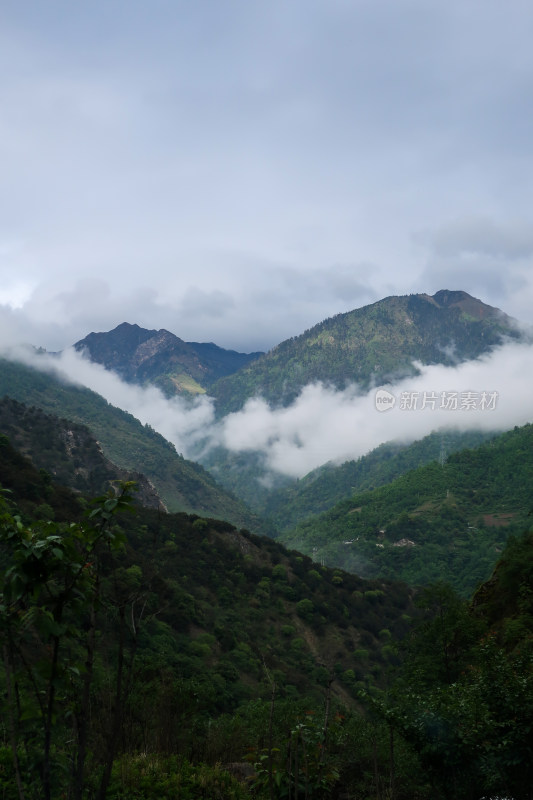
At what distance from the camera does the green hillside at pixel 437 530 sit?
458 ft

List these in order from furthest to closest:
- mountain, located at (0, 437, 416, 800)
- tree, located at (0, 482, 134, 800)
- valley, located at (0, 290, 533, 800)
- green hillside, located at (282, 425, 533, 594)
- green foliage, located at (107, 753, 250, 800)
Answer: green hillside, located at (282, 425, 533, 594), green foliage, located at (107, 753, 250, 800), valley, located at (0, 290, 533, 800), mountain, located at (0, 437, 416, 800), tree, located at (0, 482, 134, 800)

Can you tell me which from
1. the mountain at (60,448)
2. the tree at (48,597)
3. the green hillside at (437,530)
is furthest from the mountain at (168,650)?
the green hillside at (437,530)

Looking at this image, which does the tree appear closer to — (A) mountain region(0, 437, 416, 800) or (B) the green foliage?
(A) mountain region(0, 437, 416, 800)

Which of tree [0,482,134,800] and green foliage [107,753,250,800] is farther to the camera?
green foliage [107,753,250,800]

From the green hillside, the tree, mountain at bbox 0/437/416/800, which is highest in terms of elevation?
the tree

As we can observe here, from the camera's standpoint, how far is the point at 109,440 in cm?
19450

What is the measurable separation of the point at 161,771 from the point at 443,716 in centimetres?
489

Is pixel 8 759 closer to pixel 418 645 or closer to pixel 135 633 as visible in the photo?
pixel 135 633

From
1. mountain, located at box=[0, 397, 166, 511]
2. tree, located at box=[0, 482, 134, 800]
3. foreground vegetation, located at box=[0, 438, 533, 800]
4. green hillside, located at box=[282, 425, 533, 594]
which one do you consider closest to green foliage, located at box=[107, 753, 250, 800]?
foreground vegetation, located at box=[0, 438, 533, 800]

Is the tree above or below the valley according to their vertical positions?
above

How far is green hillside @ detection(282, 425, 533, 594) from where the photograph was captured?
13950cm

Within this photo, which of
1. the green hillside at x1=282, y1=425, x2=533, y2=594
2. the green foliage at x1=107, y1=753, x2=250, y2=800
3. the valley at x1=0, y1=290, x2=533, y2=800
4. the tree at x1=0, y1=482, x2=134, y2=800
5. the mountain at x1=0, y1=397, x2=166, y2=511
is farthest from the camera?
the green hillside at x1=282, y1=425, x2=533, y2=594

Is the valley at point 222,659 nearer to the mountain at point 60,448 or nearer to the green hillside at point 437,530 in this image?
the mountain at point 60,448

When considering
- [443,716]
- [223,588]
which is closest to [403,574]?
[223,588]
